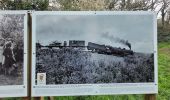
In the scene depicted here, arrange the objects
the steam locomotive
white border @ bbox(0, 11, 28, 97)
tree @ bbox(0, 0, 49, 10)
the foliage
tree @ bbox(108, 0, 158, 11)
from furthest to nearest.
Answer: the foliage
tree @ bbox(108, 0, 158, 11)
tree @ bbox(0, 0, 49, 10)
the steam locomotive
white border @ bbox(0, 11, 28, 97)

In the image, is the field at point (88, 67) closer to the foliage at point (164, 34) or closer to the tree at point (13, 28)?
the tree at point (13, 28)

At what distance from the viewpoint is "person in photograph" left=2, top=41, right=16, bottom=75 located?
15.0 ft

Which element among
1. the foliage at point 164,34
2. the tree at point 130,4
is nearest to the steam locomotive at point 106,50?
the tree at point 130,4

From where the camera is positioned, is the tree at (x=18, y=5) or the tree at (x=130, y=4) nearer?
the tree at (x=18, y=5)

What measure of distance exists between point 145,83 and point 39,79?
4.04 ft

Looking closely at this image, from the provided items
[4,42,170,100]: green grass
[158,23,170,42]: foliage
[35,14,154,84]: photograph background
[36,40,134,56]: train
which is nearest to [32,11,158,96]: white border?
[35,14,154,84]: photograph background

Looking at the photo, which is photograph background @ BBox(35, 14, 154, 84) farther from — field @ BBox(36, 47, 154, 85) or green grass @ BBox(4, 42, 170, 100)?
green grass @ BBox(4, 42, 170, 100)

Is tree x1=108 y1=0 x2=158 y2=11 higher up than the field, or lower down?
higher up

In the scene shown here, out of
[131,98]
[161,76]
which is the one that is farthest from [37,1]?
[131,98]

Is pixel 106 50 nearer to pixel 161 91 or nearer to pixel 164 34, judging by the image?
pixel 161 91

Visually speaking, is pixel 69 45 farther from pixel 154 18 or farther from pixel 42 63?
pixel 154 18

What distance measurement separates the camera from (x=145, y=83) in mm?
4730

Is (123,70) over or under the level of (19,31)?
under

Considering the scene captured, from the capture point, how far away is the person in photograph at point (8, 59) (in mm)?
4566
